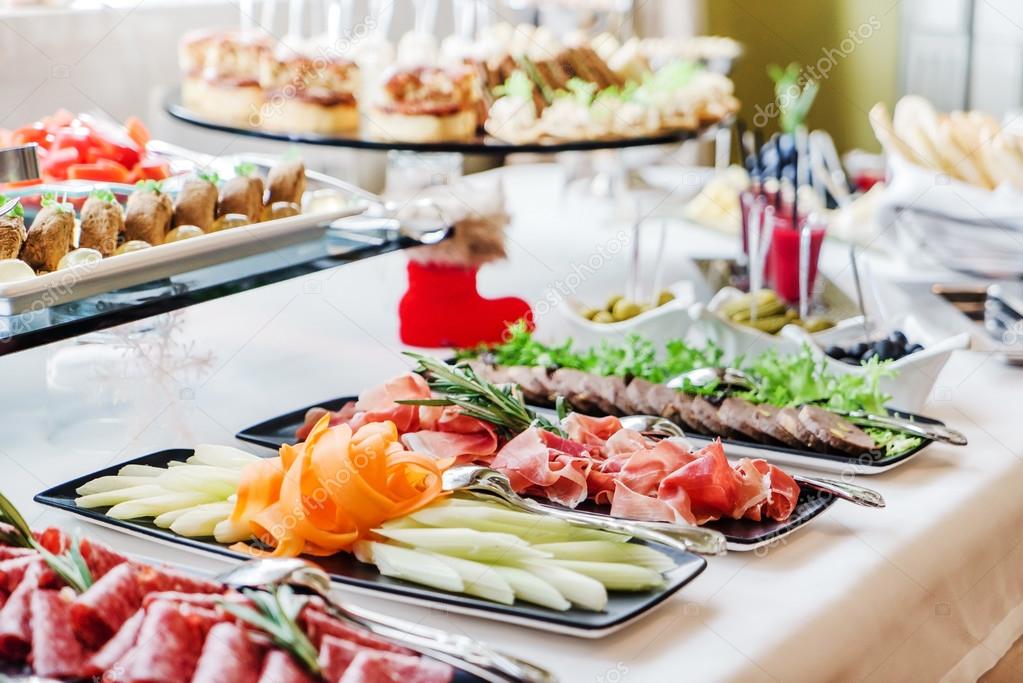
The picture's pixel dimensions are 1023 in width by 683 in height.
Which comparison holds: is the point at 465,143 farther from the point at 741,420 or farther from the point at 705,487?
the point at 705,487

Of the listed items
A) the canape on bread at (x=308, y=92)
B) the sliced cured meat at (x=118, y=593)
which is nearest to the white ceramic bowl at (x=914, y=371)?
the sliced cured meat at (x=118, y=593)

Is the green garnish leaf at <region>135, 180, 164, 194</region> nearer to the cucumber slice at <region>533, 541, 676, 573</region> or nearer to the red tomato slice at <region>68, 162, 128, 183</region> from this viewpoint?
the red tomato slice at <region>68, 162, 128, 183</region>

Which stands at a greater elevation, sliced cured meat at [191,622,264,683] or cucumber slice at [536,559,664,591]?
sliced cured meat at [191,622,264,683]

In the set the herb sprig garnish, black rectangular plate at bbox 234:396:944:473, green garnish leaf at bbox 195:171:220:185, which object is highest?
green garnish leaf at bbox 195:171:220:185

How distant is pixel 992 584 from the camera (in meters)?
1.26

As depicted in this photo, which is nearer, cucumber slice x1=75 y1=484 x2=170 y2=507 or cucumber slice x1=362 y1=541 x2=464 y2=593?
cucumber slice x1=362 y1=541 x2=464 y2=593

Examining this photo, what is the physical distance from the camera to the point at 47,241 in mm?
1338

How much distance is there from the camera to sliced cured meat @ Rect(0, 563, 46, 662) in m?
0.85

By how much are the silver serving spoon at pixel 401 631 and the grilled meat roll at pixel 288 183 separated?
0.83 metres

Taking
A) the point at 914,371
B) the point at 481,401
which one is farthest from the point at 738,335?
the point at 481,401

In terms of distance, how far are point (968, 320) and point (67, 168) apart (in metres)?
1.37

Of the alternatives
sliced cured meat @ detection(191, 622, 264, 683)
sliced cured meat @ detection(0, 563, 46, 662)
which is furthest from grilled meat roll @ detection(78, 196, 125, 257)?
sliced cured meat @ detection(191, 622, 264, 683)

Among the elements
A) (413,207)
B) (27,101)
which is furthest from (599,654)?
(27,101)

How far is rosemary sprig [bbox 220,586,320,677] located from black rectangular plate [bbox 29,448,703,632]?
0.43ft
